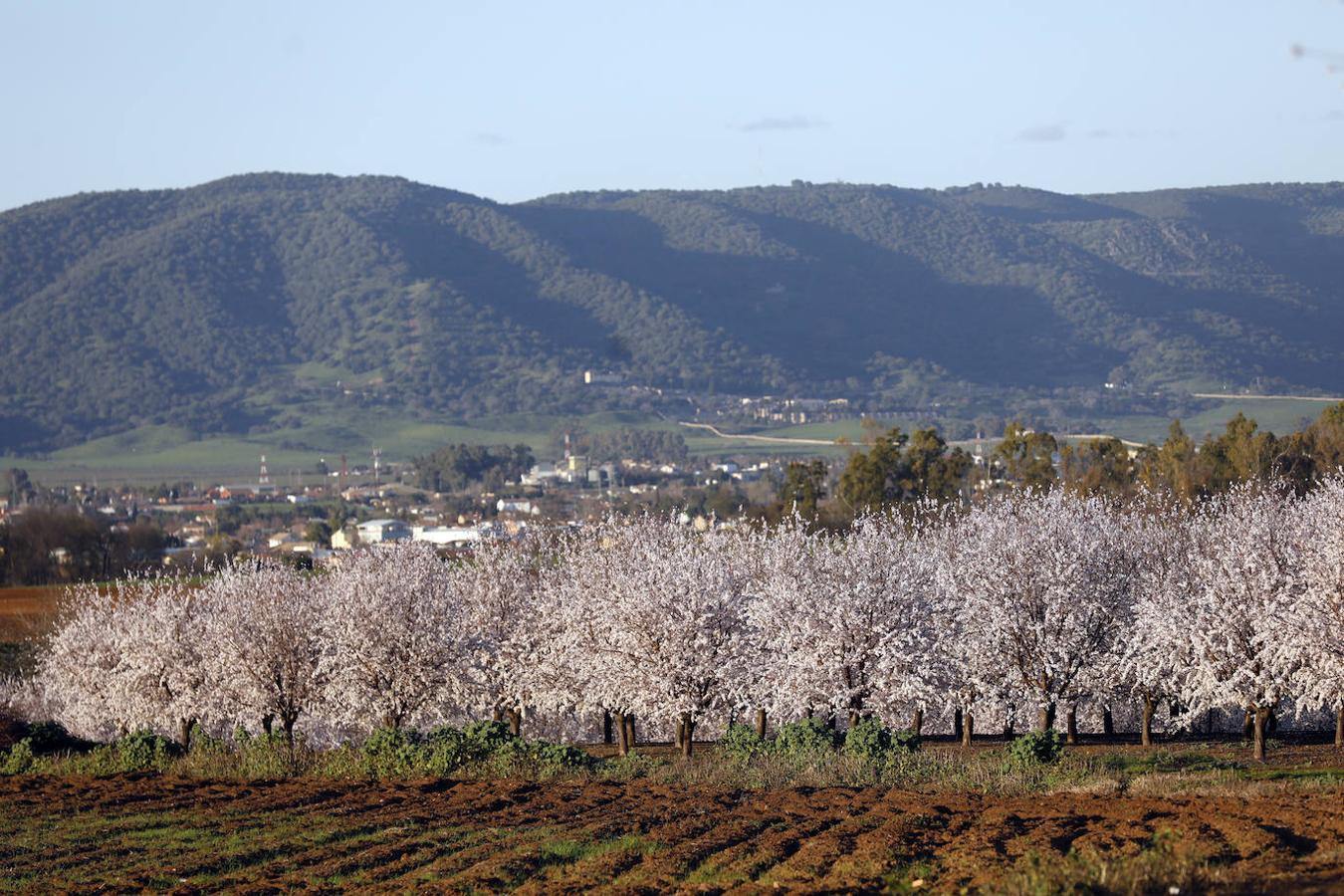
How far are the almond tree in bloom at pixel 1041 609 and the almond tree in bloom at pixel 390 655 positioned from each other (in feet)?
40.8

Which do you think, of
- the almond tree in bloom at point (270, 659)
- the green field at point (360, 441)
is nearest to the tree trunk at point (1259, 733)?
the almond tree in bloom at point (270, 659)

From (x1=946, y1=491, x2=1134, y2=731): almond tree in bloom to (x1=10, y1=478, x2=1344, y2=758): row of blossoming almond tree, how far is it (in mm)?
60

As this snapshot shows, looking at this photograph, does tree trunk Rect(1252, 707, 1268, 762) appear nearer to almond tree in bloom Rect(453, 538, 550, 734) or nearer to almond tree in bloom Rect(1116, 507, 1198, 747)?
almond tree in bloom Rect(1116, 507, 1198, 747)

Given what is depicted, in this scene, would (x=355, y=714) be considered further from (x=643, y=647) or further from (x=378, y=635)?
(x=643, y=647)

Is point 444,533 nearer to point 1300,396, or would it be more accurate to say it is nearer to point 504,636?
point 504,636

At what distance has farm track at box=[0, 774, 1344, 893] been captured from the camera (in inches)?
640

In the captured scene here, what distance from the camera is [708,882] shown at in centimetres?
1634

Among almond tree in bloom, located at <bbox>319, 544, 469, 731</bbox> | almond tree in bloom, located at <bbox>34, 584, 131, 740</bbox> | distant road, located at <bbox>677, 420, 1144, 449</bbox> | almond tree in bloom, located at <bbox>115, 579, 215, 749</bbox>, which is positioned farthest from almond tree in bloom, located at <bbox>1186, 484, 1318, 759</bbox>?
distant road, located at <bbox>677, 420, 1144, 449</bbox>

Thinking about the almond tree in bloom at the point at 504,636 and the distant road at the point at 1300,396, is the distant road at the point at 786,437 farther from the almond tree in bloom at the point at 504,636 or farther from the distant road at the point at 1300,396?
the almond tree in bloom at the point at 504,636

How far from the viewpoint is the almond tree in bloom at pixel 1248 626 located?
30.2 m

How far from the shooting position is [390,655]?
38969 mm

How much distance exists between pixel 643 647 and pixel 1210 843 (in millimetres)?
18823

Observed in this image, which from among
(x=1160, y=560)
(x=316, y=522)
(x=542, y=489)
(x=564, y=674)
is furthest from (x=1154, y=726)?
(x=542, y=489)

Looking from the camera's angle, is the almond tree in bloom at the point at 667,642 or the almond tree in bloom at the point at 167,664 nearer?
the almond tree in bloom at the point at 667,642
